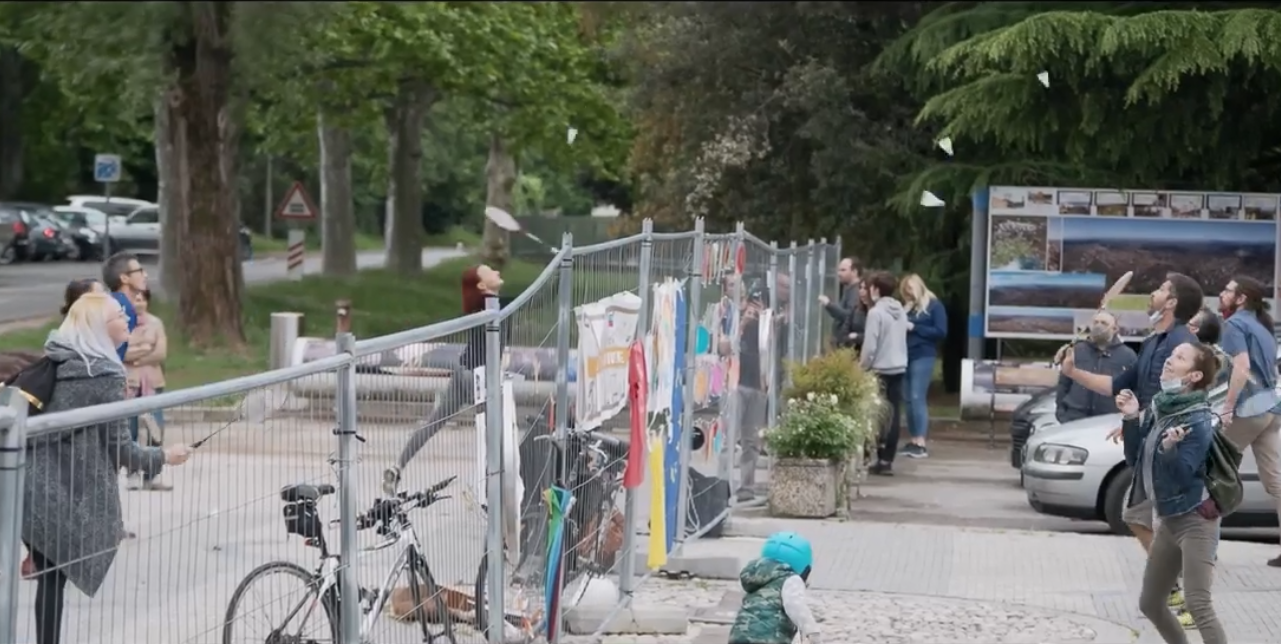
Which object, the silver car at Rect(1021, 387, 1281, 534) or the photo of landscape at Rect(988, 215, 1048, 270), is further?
the photo of landscape at Rect(988, 215, 1048, 270)

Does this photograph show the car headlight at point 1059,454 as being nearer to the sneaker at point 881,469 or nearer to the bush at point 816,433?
the bush at point 816,433

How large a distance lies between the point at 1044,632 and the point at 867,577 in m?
1.76

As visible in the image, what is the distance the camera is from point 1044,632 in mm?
9609

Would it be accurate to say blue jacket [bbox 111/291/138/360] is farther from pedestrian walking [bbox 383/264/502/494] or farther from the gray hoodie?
the gray hoodie

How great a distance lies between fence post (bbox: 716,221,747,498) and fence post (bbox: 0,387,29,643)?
8.67m

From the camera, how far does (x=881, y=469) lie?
58.2 feet

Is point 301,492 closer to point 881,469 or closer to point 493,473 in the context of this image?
point 493,473

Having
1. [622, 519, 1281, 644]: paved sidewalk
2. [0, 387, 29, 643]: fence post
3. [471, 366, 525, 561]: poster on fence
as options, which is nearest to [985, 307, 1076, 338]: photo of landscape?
[622, 519, 1281, 644]: paved sidewalk

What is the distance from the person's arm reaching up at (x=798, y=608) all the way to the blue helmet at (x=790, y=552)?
0.05 metres

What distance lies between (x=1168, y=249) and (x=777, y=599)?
17425 millimetres

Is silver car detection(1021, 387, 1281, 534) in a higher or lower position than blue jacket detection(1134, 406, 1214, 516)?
lower

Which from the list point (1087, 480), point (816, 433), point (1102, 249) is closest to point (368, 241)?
point (1102, 249)

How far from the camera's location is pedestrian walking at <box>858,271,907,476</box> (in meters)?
17.1

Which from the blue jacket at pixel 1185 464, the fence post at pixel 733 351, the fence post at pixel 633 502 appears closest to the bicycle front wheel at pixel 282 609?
the fence post at pixel 633 502
